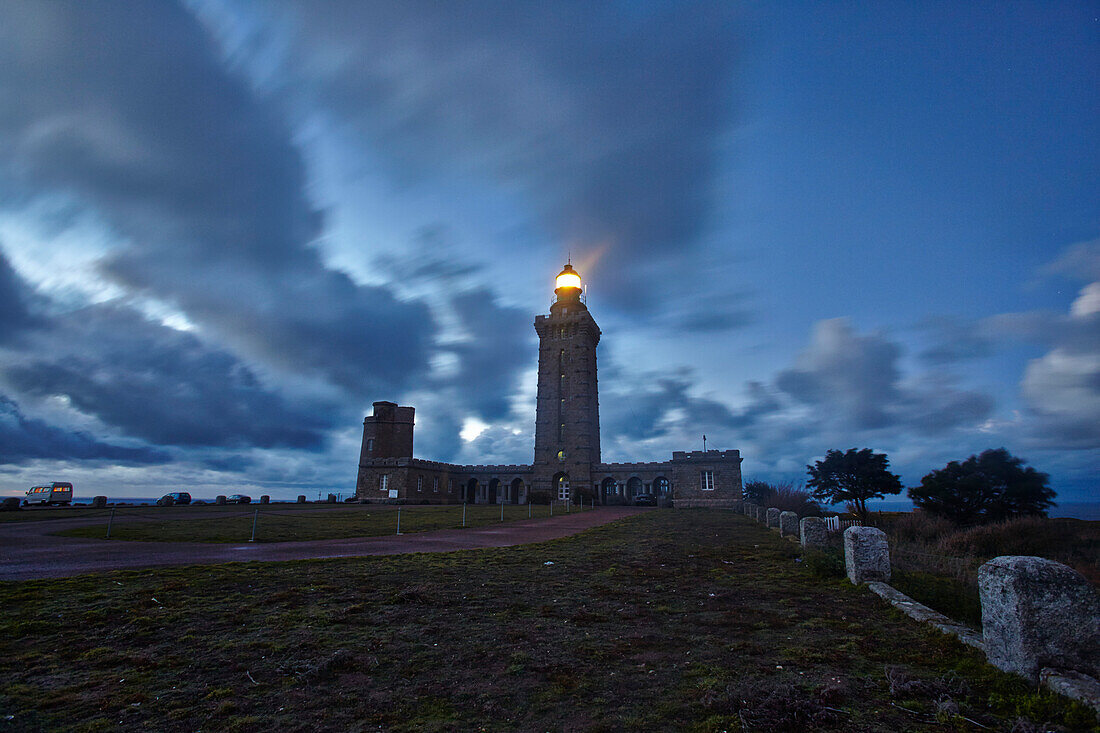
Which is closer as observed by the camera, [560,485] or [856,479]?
[856,479]

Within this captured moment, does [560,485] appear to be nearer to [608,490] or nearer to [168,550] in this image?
[608,490]

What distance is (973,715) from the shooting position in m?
3.50

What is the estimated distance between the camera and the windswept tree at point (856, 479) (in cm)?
3581

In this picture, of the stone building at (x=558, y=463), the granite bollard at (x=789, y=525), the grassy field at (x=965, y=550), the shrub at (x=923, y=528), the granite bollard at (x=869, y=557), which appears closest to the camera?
the grassy field at (x=965, y=550)

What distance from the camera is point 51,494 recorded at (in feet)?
123

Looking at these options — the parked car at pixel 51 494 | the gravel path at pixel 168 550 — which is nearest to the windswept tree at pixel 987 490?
the gravel path at pixel 168 550

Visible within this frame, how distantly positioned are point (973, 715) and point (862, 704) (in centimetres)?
68

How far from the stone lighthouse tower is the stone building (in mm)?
104

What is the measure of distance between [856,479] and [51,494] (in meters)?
59.2

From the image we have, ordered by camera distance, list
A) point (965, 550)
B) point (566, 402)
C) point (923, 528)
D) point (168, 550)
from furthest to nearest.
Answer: point (566, 402), point (923, 528), point (965, 550), point (168, 550)

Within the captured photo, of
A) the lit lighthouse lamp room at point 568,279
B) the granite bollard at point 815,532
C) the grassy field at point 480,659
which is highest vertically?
the lit lighthouse lamp room at point 568,279

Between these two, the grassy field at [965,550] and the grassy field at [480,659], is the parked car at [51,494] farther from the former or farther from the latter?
the grassy field at [965,550]

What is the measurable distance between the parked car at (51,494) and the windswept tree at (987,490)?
5749 centimetres

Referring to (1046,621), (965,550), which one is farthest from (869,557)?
(965,550)
